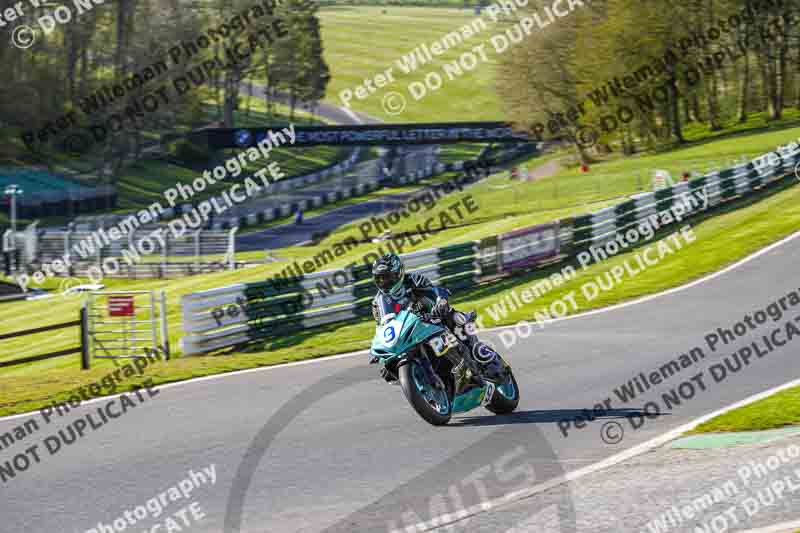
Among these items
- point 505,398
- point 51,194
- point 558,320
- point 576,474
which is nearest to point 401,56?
point 51,194

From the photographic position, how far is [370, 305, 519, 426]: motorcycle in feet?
31.6

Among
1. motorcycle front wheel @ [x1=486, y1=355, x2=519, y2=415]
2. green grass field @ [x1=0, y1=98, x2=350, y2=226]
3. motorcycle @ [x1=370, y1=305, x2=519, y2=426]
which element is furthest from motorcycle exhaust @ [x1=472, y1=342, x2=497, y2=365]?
green grass field @ [x1=0, y1=98, x2=350, y2=226]

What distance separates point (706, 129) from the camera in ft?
219

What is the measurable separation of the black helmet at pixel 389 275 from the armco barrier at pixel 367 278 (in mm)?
8592

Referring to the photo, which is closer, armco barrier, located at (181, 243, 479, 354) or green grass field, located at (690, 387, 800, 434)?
green grass field, located at (690, 387, 800, 434)

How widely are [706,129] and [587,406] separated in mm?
59736

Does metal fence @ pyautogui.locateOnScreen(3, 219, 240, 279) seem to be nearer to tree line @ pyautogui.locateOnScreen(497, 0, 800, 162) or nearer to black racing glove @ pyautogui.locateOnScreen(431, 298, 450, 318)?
tree line @ pyautogui.locateOnScreen(497, 0, 800, 162)

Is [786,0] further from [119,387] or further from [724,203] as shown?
[119,387]

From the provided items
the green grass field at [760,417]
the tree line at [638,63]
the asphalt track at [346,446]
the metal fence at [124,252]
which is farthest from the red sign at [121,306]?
the tree line at [638,63]

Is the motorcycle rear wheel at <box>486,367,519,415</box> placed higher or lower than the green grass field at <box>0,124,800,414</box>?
higher

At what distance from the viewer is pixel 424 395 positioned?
32.6ft

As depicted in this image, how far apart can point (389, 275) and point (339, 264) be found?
23.6 meters

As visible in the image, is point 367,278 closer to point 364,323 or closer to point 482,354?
point 364,323

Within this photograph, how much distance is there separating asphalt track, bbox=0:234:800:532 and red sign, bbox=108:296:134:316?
5.50 metres
